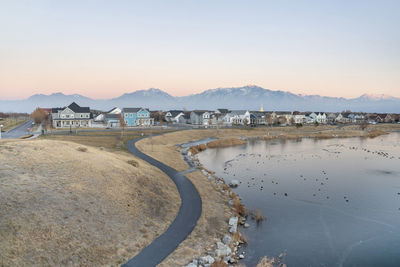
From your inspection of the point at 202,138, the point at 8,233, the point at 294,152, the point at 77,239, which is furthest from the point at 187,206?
the point at 202,138

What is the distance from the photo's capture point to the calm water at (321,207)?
1769 cm

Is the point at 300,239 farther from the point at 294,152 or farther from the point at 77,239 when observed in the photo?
the point at 294,152

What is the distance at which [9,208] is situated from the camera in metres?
15.3

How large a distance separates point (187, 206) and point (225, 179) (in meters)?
14.7

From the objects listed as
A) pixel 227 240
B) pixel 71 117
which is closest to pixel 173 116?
pixel 71 117

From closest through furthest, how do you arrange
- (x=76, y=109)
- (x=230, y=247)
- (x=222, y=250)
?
(x=222, y=250), (x=230, y=247), (x=76, y=109)

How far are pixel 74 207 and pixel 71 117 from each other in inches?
3181

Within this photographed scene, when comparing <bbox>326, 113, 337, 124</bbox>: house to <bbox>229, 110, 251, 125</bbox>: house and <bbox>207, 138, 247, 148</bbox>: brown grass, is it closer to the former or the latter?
<bbox>229, 110, 251, 125</bbox>: house

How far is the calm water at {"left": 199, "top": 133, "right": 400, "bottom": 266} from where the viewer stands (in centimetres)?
1769

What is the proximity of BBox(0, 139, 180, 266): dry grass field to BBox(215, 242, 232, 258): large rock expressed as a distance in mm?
4427

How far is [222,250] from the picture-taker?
1608 centimetres

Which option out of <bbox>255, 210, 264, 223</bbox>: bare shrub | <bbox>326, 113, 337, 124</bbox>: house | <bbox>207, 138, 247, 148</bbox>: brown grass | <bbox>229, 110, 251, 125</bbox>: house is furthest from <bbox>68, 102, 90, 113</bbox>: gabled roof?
<bbox>326, 113, 337, 124</bbox>: house

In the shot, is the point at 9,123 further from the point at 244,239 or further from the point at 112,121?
the point at 244,239

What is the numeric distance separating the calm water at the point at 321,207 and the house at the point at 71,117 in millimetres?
60025
